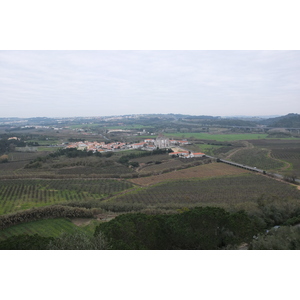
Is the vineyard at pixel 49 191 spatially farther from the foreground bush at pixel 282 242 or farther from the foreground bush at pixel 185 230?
the foreground bush at pixel 282 242

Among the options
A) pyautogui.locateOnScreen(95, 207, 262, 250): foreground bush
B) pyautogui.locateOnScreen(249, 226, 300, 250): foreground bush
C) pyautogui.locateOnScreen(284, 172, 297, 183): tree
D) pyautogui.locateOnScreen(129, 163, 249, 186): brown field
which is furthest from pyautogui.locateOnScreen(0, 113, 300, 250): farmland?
pyautogui.locateOnScreen(249, 226, 300, 250): foreground bush

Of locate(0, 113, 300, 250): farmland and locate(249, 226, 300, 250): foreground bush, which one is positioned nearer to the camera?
locate(249, 226, 300, 250): foreground bush

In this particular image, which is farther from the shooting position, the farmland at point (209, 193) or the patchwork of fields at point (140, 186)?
the farmland at point (209, 193)

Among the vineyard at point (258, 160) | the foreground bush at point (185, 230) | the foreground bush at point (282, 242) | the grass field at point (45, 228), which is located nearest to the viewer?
the foreground bush at point (282, 242)

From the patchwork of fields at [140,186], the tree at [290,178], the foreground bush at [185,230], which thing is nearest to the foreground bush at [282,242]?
the foreground bush at [185,230]

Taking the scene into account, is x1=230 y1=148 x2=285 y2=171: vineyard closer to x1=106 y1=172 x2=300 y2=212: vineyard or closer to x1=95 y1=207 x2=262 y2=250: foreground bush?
x1=106 y1=172 x2=300 y2=212: vineyard

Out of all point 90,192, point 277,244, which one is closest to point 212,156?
point 90,192

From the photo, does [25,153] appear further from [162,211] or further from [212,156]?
[162,211]
